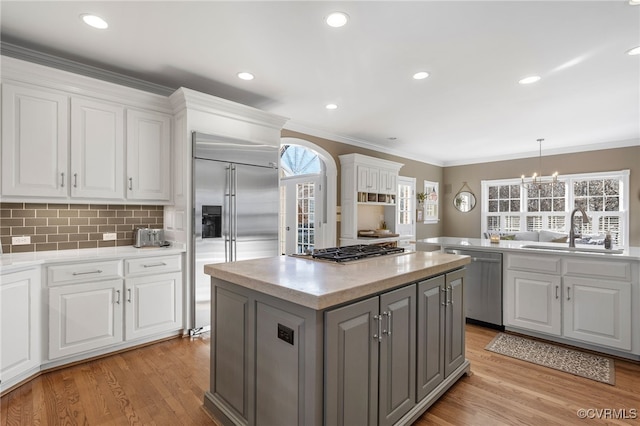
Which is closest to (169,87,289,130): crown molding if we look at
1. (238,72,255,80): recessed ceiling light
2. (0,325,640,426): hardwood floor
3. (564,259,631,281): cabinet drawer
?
(238,72,255,80): recessed ceiling light

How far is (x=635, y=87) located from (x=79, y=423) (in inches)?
221

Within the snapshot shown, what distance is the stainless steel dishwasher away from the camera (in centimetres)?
341

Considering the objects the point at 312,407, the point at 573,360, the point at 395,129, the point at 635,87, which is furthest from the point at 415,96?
the point at 312,407

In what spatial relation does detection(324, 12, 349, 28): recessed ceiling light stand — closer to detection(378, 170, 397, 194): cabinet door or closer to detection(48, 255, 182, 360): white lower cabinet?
detection(48, 255, 182, 360): white lower cabinet

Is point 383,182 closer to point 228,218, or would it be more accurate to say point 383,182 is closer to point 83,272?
point 228,218

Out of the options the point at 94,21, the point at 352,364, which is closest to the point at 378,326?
the point at 352,364

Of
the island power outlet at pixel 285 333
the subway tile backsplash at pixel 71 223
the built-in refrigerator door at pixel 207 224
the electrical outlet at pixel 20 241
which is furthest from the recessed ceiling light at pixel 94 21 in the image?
the island power outlet at pixel 285 333

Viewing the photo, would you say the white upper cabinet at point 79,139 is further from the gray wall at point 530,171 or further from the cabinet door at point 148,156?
the gray wall at point 530,171

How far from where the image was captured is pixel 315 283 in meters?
1.55

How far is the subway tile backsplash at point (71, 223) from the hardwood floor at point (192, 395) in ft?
3.65

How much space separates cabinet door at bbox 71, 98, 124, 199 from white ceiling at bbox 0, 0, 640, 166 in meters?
0.44

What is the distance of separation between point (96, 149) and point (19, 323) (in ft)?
4.90

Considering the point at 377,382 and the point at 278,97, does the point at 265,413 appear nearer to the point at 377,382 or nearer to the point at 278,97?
the point at 377,382

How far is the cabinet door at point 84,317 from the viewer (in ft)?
8.16
